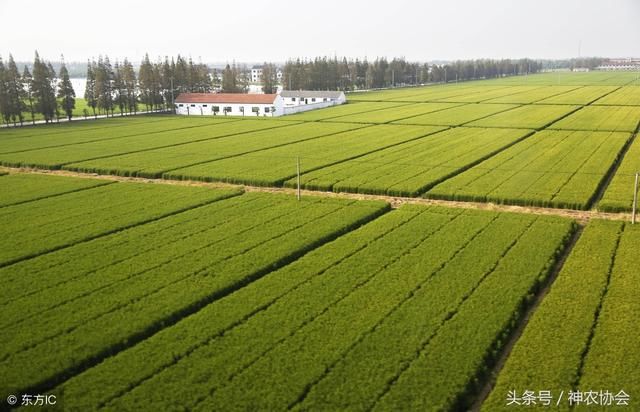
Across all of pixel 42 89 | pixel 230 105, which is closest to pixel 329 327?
pixel 42 89

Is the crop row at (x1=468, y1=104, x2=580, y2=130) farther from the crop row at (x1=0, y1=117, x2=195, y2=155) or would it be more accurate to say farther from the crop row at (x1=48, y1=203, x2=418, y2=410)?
the crop row at (x1=48, y1=203, x2=418, y2=410)

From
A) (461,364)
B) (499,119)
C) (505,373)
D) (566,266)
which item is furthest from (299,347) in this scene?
(499,119)

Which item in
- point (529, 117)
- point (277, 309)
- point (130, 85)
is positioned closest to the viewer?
point (277, 309)

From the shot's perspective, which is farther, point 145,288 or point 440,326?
point 145,288

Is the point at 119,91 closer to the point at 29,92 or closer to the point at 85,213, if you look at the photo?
the point at 29,92

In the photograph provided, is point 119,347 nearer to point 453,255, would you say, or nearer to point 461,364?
point 461,364

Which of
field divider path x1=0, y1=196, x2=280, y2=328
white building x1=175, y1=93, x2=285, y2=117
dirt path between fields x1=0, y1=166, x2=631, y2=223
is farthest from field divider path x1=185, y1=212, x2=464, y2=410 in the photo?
white building x1=175, y1=93, x2=285, y2=117
